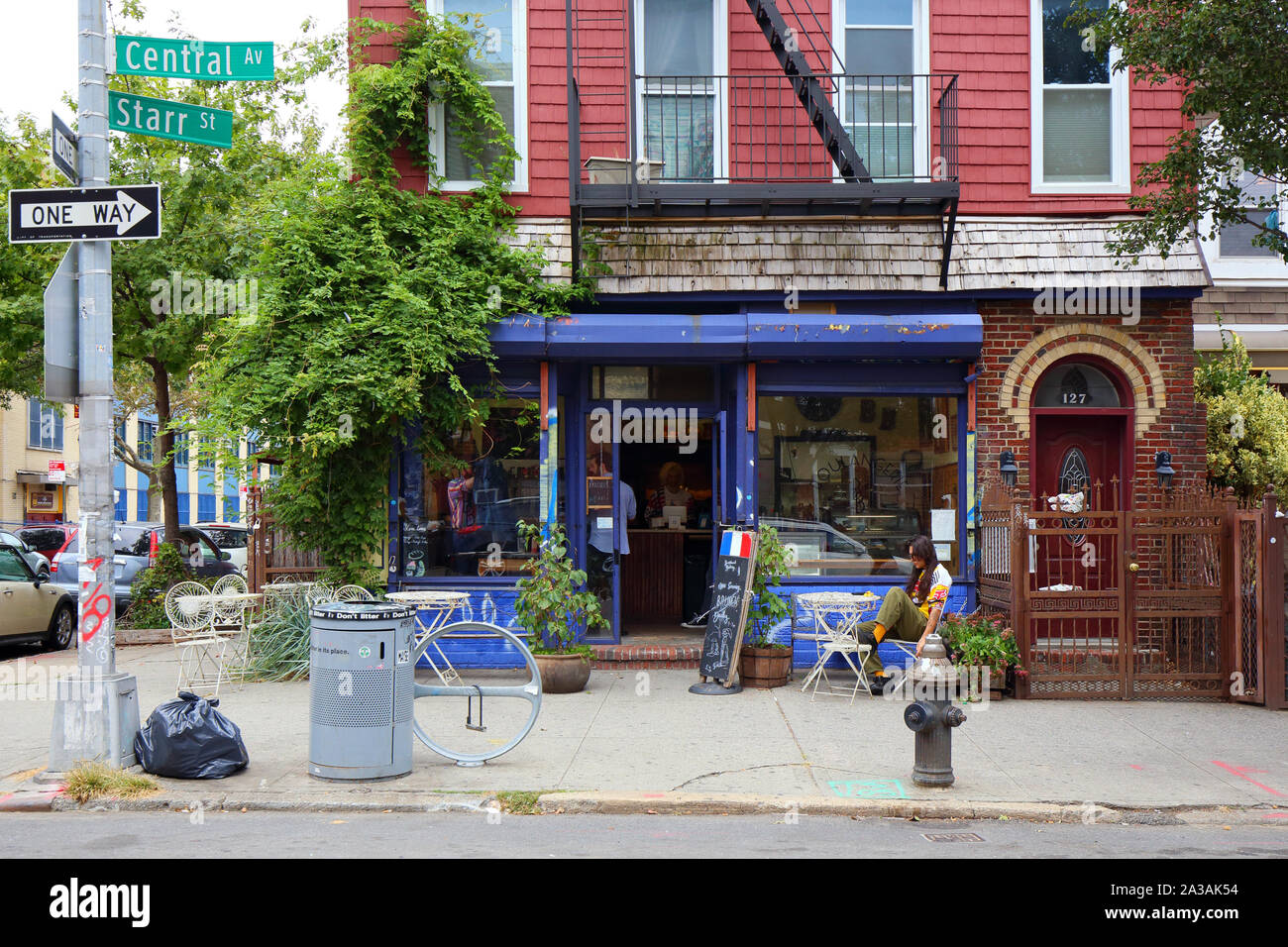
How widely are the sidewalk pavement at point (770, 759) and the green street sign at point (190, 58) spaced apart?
479 cm

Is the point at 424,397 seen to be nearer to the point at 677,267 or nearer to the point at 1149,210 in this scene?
the point at 677,267

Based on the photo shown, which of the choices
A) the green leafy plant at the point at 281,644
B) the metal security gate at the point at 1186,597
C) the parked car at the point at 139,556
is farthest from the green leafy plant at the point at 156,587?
the metal security gate at the point at 1186,597

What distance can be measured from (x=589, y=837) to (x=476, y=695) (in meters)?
1.86

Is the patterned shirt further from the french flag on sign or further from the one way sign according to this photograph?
the one way sign

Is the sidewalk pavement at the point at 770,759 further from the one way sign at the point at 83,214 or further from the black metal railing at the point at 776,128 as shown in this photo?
the black metal railing at the point at 776,128

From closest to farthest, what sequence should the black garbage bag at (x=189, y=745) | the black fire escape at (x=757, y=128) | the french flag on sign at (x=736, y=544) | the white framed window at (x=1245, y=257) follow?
the black garbage bag at (x=189, y=745) → the french flag on sign at (x=736, y=544) → the black fire escape at (x=757, y=128) → the white framed window at (x=1245, y=257)

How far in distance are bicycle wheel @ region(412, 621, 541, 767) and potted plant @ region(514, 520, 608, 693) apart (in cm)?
29

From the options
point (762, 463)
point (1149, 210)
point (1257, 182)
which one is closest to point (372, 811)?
point (762, 463)

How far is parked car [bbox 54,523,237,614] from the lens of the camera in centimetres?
1720

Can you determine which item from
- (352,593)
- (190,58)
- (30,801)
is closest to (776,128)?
(190,58)

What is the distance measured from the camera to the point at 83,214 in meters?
7.50

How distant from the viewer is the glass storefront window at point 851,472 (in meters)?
11.9

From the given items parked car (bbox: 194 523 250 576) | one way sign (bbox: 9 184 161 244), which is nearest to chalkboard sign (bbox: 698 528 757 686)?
one way sign (bbox: 9 184 161 244)

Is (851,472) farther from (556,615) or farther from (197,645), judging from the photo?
(197,645)
